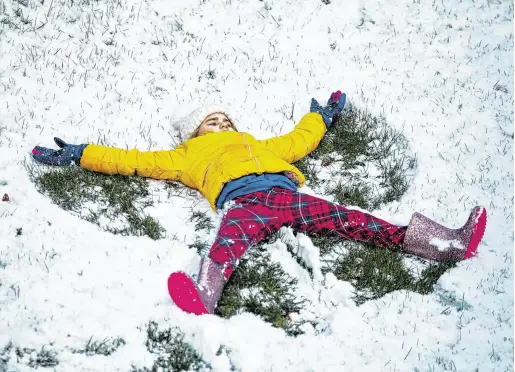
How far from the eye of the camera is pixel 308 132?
6.00 metres

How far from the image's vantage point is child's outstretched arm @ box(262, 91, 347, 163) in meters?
5.71

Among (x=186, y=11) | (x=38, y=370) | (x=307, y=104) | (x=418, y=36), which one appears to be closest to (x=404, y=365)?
(x=38, y=370)

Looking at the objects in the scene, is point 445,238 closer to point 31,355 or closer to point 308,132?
point 308,132

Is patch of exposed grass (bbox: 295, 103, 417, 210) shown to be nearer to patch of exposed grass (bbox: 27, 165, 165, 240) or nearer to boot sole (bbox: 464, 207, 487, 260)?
boot sole (bbox: 464, 207, 487, 260)

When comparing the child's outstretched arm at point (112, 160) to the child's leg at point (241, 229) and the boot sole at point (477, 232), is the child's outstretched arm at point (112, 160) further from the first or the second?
the boot sole at point (477, 232)

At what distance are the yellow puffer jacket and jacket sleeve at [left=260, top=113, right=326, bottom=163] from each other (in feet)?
0.46

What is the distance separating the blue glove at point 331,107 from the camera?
20.8 feet

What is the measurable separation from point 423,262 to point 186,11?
6249 mm

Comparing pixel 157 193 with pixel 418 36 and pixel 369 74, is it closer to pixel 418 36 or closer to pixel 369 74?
pixel 369 74

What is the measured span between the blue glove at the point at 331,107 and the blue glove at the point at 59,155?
315 cm

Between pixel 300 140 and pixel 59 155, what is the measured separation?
2.90 m

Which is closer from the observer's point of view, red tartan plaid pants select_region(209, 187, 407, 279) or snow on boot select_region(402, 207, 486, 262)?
snow on boot select_region(402, 207, 486, 262)

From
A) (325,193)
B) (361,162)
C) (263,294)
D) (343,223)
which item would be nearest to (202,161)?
(325,193)

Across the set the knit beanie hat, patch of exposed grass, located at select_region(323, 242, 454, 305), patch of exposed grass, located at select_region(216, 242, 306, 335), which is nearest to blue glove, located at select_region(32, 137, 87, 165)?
the knit beanie hat
